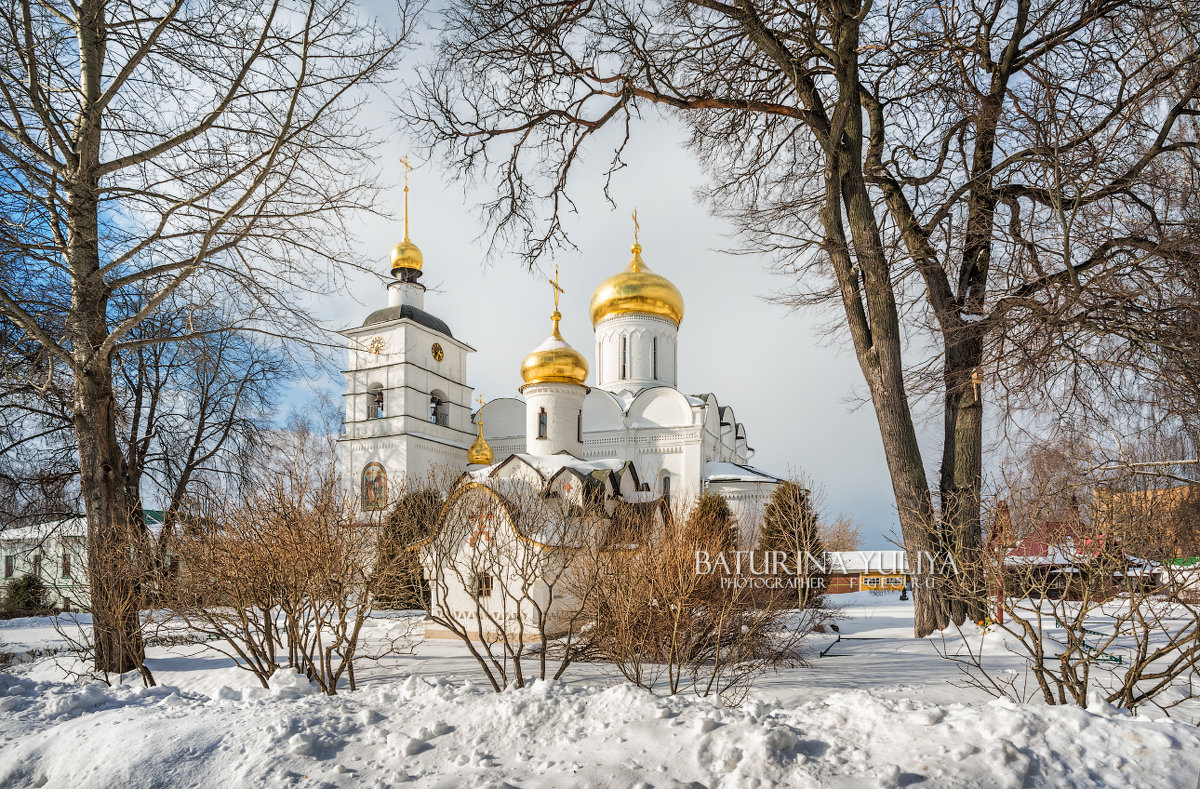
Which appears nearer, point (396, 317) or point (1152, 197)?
point (1152, 197)

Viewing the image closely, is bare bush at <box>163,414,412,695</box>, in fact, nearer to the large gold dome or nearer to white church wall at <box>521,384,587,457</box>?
white church wall at <box>521,384,587,457</box>

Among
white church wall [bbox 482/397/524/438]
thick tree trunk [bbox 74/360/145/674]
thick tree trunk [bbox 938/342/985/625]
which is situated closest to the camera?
thick tree trunk [bbox 74/360/145/674]

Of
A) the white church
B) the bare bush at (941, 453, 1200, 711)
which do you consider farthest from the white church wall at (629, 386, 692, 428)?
the bare bush at (941, 453, 1200, 711)

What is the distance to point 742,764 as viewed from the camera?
3451 mm

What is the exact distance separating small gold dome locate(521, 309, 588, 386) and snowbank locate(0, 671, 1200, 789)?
16.2 meters

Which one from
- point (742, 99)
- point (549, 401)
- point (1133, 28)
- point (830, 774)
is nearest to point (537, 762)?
point (830, 774)

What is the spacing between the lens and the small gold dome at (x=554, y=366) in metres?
20.6

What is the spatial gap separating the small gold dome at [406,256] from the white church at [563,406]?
1.5 inches

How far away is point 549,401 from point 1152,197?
581 inches

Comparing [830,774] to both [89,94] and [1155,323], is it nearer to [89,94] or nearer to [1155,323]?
[1155,323]

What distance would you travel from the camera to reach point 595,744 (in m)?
3.80

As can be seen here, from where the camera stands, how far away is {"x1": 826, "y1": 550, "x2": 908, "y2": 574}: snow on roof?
1942 cm

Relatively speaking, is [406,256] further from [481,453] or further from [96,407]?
[96,407]

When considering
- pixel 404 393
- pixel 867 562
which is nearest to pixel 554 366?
pixel 404 393
